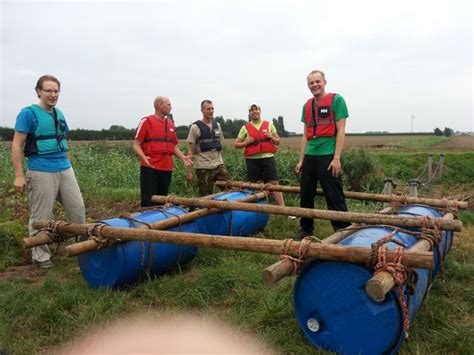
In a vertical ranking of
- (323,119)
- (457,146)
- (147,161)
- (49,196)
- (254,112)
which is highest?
(254,112)

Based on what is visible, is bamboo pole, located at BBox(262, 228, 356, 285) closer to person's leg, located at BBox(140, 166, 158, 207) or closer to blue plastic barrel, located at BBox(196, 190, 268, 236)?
blue plastic barrel, located at BBox(196, 190, 268, 236)

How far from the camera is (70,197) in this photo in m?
4.87

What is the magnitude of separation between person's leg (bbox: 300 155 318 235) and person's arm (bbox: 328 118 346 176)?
0.97 ft

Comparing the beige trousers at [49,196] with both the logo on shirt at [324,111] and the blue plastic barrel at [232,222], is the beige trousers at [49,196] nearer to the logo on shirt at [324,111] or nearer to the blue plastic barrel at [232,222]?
the blue plastic barrel at [232,222]

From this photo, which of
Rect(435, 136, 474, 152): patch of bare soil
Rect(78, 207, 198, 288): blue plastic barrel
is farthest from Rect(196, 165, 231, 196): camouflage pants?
Rect(435, 136, 474, 152): patch of bare soil

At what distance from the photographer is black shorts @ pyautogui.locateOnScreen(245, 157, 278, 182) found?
22.9 feet

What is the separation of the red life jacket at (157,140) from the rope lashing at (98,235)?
6.45ft

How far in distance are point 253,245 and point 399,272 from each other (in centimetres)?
98

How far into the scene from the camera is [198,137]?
6438 millimetres

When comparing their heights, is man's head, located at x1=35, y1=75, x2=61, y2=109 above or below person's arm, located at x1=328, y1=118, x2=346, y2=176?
above

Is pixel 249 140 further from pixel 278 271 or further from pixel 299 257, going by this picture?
pixel 278 271

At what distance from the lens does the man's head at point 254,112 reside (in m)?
6.93

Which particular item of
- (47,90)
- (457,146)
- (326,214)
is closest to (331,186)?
(326,214)

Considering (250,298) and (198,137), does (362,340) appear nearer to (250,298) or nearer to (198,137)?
(250,298)
